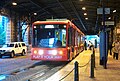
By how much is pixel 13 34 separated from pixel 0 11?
18.9ft

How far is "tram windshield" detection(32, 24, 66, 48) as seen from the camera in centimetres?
2078

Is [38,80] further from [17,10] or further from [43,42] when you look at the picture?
[17,10]

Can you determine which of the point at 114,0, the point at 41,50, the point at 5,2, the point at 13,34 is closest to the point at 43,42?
the point at 41,50

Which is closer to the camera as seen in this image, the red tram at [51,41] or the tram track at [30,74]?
the tram track at [30,74]

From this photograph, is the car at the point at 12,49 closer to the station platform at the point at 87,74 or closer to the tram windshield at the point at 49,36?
the tram windshield at the point at 49,36

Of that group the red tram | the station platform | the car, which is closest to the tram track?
the station platform

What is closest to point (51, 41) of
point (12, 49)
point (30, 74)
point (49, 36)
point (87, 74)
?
point (49, 36)

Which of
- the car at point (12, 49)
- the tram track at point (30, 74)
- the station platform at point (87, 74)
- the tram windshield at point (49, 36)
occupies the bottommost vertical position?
the tram track at point (30, 74)

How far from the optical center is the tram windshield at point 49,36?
20781mm

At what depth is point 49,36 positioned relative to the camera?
821 inches

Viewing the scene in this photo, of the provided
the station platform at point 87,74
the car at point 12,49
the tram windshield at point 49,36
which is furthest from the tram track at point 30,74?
the car at point 12,49

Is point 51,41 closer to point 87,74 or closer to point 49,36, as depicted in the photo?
point 49,36

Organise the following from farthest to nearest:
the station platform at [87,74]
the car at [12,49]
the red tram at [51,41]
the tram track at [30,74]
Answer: the car at [12,49] < the red tram at [51,41] < the tram track at [30,74] < the station platform at [87,74]

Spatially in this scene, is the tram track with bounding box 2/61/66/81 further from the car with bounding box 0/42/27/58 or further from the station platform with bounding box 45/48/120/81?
the car with bounding box 0/42/27/58
